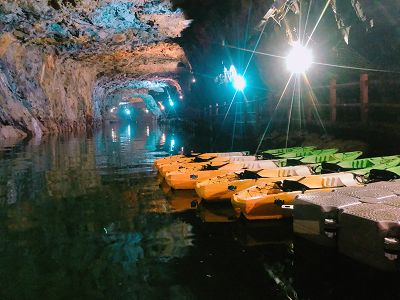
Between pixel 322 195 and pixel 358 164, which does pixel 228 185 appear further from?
pixel 358 164

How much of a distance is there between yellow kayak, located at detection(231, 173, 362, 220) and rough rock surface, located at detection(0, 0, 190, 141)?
39.8ft

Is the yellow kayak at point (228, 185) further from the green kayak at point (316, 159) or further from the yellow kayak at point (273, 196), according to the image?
the green kayak at point (316, 159)

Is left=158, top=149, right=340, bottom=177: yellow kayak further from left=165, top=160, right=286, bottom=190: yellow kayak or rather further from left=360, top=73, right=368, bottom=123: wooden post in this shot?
left=360, top=73, right=368, bottom=123: wooden post

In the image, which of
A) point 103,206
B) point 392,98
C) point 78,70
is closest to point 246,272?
point 103,206

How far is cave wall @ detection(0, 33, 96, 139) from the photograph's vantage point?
2283 cm

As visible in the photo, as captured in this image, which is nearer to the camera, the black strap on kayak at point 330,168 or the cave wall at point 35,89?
the black strap on kayak at point 330,168

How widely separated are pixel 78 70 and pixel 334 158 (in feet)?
86.1

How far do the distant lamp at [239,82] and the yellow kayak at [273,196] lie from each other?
1450 centimetres

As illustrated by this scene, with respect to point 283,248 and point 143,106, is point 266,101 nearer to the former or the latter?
point 283,248

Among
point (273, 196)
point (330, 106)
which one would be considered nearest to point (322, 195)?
point (273, 196)

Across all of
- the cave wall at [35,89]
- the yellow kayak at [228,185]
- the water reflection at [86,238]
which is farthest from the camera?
the cave wall at [35,89]

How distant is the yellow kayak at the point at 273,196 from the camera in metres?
5.31

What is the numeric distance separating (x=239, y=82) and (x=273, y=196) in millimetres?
15241

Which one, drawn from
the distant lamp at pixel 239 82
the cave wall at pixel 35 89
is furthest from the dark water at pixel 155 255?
the cave wall at pixel 35 89
